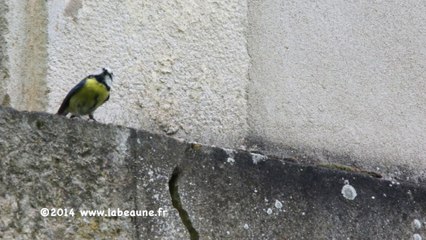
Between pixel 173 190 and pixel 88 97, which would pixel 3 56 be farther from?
pixel 173 190

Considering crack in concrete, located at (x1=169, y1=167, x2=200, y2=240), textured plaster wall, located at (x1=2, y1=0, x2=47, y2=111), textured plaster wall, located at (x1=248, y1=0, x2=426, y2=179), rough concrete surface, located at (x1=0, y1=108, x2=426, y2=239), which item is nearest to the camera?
rough concrete surface, located at (x1=0, y1=108, x2=426, y2=239)

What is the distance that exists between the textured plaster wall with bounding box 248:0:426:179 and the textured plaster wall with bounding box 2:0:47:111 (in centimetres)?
89

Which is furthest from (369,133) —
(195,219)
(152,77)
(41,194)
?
(41,194)

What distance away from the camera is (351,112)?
13.0ft

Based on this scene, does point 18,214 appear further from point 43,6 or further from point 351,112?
point 351,112

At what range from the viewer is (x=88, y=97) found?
318 cm

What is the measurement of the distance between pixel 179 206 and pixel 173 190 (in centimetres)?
5

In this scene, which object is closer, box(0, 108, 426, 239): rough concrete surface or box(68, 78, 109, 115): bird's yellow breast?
box(0, 108, 426, 239): rough concrete surface

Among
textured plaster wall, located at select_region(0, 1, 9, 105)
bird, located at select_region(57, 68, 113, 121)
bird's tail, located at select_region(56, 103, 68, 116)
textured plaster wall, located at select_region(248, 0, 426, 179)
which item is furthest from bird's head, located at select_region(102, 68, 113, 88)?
textured plaster wall, located at select_region(248, 0, 426, 179)

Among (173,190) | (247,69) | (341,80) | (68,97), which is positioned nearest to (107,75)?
(68,97)

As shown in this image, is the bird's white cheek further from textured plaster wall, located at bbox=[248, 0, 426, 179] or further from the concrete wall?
textured plaster wall, located at bbox=[248, 0, 426, 179]

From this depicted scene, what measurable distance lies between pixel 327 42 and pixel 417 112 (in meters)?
0.48

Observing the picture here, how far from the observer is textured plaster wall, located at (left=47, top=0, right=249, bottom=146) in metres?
3.29

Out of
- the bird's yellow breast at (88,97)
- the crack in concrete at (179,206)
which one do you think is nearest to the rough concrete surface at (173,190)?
the crack in concrete at (179,206)
